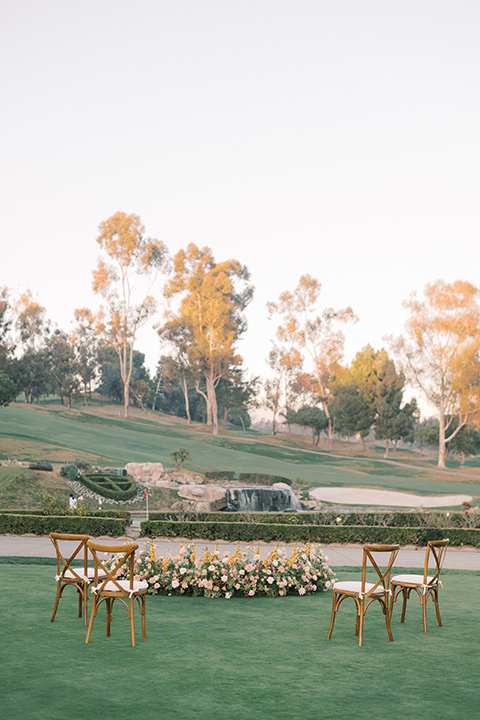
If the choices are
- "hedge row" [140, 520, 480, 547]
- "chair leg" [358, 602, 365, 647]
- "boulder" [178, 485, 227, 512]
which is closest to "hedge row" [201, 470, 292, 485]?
"boulder" [178, 485, 227, 512]

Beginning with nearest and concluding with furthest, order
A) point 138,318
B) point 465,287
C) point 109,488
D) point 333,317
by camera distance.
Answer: point 109,488 < point 465,287 < point 138,318 < point 333,317

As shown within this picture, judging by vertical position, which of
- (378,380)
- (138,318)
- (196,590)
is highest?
(138,318)

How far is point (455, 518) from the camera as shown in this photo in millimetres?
17469

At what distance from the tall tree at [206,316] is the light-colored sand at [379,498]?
2591cm

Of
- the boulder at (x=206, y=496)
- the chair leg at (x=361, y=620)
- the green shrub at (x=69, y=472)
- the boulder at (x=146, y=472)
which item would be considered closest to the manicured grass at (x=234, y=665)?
the chair leg at (x=361, y=620)

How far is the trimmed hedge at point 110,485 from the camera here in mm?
23844

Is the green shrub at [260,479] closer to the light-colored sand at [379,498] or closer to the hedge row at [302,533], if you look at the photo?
the light-colored sand at [379,498]

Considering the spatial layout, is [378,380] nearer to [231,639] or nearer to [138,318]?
[138,318]

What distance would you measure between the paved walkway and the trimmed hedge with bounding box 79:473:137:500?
6913 millimetres

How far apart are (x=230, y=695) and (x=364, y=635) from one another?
2597mm

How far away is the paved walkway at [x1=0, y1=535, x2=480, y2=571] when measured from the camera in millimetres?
13422

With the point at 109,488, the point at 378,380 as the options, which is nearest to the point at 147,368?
the point at 378,380

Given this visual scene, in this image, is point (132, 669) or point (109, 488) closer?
point (132, 669)

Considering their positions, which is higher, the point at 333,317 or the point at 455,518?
the point at 333,317
